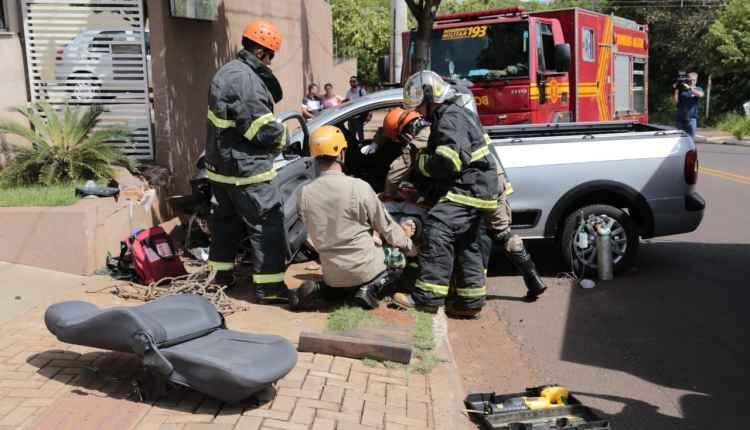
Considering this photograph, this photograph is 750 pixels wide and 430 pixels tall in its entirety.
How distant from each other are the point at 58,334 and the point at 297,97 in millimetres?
13359

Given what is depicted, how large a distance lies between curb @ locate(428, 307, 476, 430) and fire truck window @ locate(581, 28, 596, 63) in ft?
27.8

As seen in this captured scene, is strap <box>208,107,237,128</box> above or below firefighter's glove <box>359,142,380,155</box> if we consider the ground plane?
above

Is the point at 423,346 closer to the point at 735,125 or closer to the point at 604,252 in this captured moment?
the point at 604,252

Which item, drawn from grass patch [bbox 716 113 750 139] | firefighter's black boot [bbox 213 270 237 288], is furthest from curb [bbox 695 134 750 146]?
firefighter's black boot [bbox 213 270 237 288]

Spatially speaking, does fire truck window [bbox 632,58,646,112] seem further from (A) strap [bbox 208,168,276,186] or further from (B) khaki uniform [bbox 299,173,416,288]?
(A) strap [bbox 208,168,276,186]

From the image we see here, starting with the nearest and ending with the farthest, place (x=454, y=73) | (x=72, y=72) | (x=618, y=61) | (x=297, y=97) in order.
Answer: (x=72, y=72) < (x=454, y=73) < (x=618, y=61) < (x=297, y=97)

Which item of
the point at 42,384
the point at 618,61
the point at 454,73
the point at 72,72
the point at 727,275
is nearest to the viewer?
the point at 42,384

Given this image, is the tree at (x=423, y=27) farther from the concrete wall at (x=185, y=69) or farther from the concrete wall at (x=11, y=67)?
the concrete wall at (x=11, y=67)

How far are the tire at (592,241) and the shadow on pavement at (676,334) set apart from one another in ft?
0.78

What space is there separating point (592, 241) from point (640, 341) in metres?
1.62

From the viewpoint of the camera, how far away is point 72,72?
27.2 feet

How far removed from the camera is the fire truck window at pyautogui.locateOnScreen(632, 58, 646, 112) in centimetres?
1603

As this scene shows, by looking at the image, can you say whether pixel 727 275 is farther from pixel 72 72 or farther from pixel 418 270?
pixel 72 72

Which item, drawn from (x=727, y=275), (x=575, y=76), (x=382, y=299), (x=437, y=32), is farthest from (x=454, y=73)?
(x=382, y=299)
